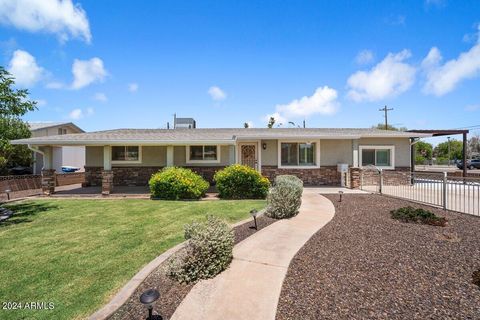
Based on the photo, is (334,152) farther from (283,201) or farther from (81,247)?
(81,247)

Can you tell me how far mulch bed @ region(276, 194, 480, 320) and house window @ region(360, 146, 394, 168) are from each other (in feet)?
30.1

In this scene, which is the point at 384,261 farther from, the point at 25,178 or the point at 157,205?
the point at 25,178

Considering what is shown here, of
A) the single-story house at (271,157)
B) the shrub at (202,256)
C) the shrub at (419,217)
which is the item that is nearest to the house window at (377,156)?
the single-story house at (271,157)

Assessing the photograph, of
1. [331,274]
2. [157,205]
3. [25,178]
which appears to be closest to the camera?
[331,274]

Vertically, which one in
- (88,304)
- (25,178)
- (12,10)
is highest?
(12,10)

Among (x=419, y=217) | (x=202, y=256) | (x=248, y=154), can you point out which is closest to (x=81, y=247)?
(x=202, y=256)

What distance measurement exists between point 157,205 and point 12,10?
26.7 feet

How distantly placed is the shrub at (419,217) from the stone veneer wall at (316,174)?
7443 mm

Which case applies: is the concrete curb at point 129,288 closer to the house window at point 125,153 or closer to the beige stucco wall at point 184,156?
the beige stucco wall at point 184,156

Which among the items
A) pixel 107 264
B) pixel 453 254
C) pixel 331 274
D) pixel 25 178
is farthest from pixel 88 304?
pixel 25 178

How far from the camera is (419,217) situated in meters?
6.97

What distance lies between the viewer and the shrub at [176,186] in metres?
10.7

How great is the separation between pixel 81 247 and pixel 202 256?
3.06 metres

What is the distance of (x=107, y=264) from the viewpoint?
4387 millimetres
